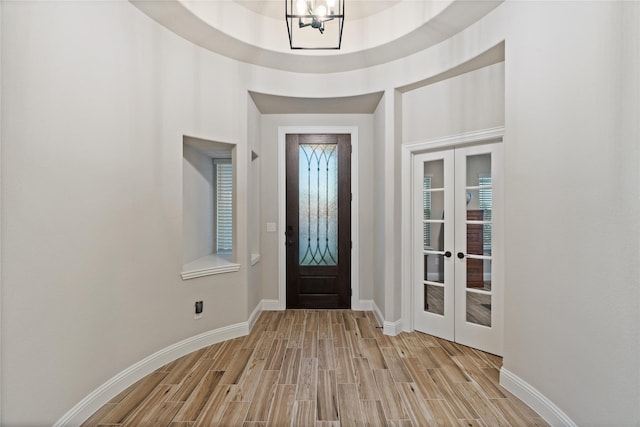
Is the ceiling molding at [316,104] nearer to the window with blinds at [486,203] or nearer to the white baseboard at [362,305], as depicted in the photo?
the window with blinds at [486,203]

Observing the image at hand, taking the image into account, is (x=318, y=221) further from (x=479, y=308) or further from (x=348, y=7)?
(x=348, y=7)

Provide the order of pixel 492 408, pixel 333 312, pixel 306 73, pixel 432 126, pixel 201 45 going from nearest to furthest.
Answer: pixel 492 408 < pixel 201 45 < pixel 432 126 < pixel 306 73 < pixel 333 312

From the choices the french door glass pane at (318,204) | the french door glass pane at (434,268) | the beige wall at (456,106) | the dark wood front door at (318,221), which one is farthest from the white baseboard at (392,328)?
the beige wall at (456,106)

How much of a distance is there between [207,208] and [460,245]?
10.0 feet

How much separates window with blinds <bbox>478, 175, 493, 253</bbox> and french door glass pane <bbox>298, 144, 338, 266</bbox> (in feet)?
5.98

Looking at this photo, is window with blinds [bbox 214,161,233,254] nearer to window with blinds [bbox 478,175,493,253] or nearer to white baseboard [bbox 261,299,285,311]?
white baseboard [bbox 261,299,285,311]

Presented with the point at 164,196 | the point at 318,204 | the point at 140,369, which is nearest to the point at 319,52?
the point at 318,204

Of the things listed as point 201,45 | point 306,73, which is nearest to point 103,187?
point 201,45

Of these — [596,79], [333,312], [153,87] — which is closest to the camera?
[596,79]

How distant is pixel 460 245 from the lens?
10.1ft

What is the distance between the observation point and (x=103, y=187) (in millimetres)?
2084

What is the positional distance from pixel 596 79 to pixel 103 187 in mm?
3018

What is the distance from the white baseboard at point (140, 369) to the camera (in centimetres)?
190

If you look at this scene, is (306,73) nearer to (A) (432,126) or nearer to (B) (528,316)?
(A) (432,126)
